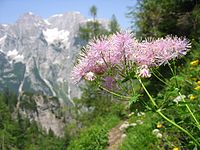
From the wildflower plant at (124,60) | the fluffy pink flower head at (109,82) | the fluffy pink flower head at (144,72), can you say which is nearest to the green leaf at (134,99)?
the wildflower plant at (124,60)

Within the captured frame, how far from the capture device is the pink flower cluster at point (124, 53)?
3020 mm

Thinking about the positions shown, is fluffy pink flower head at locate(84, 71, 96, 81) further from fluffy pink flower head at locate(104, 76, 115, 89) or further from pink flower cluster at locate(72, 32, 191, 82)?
fluffy pink flower head at locate(104, 76, 115, 89)

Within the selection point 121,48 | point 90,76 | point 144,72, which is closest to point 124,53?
point 121,48

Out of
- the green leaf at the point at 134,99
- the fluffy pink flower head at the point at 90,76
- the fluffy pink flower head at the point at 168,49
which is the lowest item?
the green leaf at the point at 134,99

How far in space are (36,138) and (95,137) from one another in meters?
151

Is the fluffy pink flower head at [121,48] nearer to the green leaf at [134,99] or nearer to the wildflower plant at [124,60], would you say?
the wildflower plant at [124,60]

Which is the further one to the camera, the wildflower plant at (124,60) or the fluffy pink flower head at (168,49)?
the fluffy pink flower head at (168,49)

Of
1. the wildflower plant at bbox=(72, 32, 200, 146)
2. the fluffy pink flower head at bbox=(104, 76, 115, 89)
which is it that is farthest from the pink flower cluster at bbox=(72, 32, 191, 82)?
the fluffy pink flower head at bbox=(104, 76, 115, 89)

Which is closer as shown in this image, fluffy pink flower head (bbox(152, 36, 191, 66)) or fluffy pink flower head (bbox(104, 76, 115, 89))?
fluffy pink flower head (bbox(152, 36, 191, 66))

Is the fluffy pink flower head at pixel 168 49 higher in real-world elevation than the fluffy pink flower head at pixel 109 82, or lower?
higher

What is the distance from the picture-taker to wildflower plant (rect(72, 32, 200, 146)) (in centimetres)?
301

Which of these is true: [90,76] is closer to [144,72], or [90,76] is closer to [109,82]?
[109,82]

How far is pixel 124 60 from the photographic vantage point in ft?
9.86

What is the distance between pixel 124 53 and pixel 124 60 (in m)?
0.05
